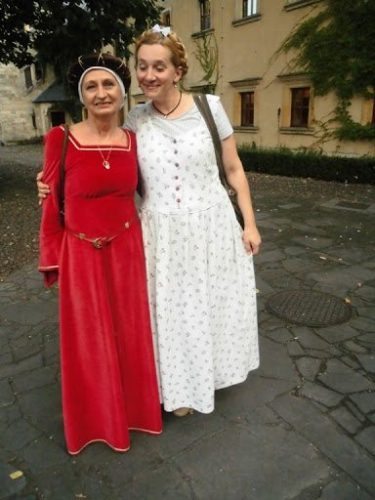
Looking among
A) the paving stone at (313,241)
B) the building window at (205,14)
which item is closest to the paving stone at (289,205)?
the paving stone at (313,241)

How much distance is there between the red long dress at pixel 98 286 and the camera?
6.39 ft

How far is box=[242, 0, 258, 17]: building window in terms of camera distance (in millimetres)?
14320

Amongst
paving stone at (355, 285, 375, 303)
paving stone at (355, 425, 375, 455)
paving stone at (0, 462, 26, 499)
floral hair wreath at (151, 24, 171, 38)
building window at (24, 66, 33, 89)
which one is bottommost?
paving stone at (355, 285, 375, 303)

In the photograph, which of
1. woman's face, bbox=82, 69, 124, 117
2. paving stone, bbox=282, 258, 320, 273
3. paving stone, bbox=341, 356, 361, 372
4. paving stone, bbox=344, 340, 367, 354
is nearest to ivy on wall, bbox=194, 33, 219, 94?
paving stone, bbox=282, 258, 320, 273

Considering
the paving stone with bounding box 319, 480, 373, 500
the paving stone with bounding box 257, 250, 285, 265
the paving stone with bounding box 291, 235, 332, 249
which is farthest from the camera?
the paving stone with bounding box 291, 235, 332, 249

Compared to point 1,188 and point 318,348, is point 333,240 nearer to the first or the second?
point 318,348

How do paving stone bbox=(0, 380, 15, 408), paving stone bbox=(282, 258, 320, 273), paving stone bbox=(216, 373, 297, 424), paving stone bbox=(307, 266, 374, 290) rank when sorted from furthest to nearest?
1. paving stone bbox=(282, 258, 320, 273)
2. paving stone bbox=(307, 266, 374, 290)
3. paving stone bbox=(0, 380, 15, 408)
4. paving stone bbox=(216, 373, 297, 424)

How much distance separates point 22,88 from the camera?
3017 centimetres

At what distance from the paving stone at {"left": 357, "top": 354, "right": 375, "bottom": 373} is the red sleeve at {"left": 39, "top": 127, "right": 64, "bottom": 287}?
88.5 inches

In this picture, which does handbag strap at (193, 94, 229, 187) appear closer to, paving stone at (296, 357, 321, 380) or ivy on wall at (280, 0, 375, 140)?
paving stone at (296, 357, 321, 380)

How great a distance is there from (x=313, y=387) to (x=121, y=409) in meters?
1.33

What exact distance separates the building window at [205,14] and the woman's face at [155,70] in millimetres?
16242

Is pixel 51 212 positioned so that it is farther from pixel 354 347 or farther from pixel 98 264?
pixel 354 347

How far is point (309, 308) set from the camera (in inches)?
155
